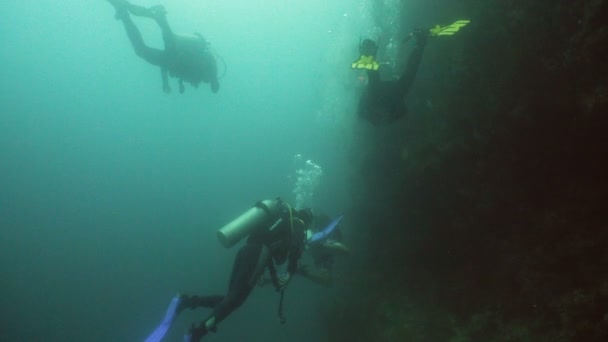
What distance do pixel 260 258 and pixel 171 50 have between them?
4.51 meters

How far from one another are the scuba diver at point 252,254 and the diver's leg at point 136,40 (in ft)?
12.7

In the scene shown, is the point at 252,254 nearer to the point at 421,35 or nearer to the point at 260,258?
the point at 260,258

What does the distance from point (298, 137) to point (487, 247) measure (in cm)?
4843

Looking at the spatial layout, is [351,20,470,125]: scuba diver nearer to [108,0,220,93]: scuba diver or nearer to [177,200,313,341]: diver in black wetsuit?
[177,200,313,341]: diver in black wetsuit

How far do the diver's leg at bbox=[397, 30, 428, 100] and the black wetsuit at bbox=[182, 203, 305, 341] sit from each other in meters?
2.84

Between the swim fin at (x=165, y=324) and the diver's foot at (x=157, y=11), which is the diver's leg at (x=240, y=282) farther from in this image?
the diver's foot at (x=157, y=11)

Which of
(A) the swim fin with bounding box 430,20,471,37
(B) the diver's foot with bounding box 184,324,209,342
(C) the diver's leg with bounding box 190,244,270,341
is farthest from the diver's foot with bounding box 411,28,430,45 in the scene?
(B) the diver's foot with bounding box 184,324,209,342

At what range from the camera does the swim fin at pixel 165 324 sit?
447 cm

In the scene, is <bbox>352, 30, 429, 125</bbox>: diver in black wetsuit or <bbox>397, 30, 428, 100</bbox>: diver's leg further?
<bbox>397, 30, 428, 100</bbox>: diver's leg

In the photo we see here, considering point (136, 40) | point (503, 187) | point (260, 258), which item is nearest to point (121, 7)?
point (136, 40)

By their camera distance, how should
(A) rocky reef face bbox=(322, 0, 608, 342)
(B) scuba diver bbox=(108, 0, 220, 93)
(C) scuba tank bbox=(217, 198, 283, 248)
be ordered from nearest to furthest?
(A) rocky reef face bbox=(322, 0, 608, 342) → (C) scuba tank bbox=(217, 198, 283, 248) → (B) scuba diver bbox=(108, 0, 220, 93)

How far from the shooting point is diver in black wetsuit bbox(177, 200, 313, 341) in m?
4.64

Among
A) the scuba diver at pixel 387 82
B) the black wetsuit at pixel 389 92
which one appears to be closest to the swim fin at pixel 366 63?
the scuba diver at pixel 387 82

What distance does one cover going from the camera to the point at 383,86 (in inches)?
247
